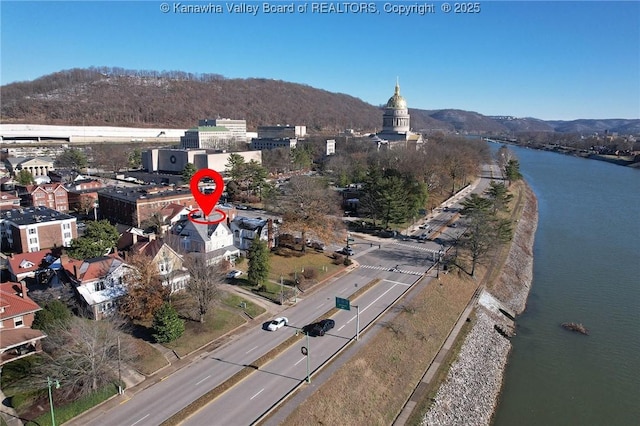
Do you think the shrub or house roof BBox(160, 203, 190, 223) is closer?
the shrub

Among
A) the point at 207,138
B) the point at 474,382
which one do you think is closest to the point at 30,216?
the point at 474,382

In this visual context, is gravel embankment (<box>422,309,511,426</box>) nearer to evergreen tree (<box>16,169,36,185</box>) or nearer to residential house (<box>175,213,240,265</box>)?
residential house (<box>175,213,240,265</box>)

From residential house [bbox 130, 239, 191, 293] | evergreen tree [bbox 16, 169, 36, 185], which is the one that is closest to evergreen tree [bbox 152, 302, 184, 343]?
residential house [bbox 130, 239, 191, 293]

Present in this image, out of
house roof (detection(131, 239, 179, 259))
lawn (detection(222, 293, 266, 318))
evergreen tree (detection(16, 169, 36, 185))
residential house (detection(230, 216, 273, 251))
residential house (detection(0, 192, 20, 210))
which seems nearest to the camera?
A: lawn (detection(222, 293, 266, 318))

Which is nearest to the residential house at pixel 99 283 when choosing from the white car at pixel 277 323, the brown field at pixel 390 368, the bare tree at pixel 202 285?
the bare tree at pixel 202 285

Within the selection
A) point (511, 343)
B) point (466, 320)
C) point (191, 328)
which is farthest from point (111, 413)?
point (511, 343)

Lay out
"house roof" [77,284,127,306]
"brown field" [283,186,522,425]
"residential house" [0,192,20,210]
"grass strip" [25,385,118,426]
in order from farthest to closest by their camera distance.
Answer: "residential house" [0,192,20,210] < "house roof" [77,284,127,306] < "brown field" [283,186,522,425] < "grass strip" [25,385,118,426]
